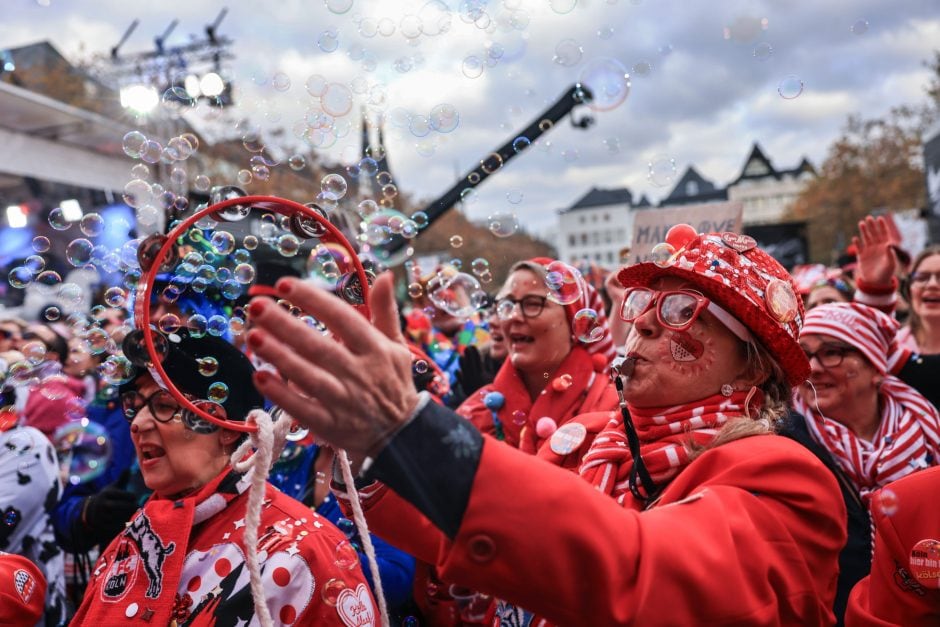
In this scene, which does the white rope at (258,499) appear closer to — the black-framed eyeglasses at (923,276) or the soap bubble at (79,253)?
the soap bubble at (79,253)

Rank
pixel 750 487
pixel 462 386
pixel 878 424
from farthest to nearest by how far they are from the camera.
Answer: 1. pixel 462 386
2. pixel 878 424
3. pixel 750 487

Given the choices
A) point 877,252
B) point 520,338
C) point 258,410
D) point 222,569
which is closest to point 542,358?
point 520,338

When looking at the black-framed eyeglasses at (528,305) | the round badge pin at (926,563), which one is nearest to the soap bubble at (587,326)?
the black-framed eyeglasses at (528,305)

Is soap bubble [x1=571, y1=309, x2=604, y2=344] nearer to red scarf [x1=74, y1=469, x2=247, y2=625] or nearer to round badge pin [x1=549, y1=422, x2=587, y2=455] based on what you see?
round badge pin [x1=549, y1=422, x2=587, y2=455]

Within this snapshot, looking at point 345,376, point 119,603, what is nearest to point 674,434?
point 345,376

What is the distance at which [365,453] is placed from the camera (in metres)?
1.18

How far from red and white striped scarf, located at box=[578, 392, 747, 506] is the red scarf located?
45.2 inches

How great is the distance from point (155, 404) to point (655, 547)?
6.12 feet

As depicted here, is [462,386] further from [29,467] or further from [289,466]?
[29,467]

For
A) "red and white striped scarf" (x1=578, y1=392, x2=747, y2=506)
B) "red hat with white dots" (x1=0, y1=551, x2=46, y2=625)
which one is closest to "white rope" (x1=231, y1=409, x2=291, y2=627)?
"red and white striped scarf" (x1=578, y1=392, x2=747, y2=506)

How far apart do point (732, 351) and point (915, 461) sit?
1.71 m

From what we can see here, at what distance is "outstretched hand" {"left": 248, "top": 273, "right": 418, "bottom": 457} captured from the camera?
1077mm

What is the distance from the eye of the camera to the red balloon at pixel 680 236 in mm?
2227

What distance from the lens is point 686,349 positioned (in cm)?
205
